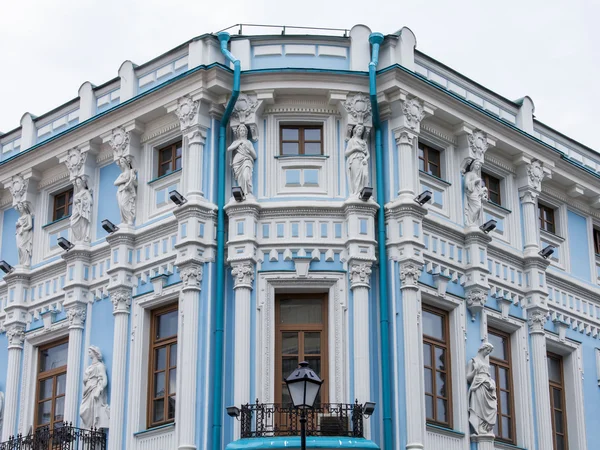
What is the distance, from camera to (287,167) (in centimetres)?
2878

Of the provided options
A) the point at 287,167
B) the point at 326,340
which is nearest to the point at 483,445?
the point at 326,340

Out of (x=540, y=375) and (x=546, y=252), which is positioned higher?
(x=546, y=252)

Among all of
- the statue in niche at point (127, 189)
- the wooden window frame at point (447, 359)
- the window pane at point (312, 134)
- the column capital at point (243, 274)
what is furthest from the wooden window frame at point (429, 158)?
the statue in niche at point (127, 189)

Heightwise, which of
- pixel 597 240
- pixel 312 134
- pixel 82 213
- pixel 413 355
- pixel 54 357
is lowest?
pixel 413 355

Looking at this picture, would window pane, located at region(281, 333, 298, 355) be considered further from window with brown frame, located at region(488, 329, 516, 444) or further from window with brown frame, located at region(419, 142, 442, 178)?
window with brown frame, located at region(419, 142, 442, 178)

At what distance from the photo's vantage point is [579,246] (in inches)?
1342

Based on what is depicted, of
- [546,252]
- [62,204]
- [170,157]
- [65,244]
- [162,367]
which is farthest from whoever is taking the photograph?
[62,204]

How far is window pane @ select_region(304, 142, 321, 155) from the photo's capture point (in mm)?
29141

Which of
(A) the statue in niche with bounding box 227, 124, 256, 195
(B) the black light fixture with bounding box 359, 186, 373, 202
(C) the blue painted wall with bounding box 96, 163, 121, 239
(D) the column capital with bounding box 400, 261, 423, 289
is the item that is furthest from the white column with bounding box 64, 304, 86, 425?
(D) the column capital with bounding box 400, 261, 423, 289

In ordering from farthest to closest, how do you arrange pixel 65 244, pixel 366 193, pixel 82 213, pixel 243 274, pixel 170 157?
1. pixel 82 213
2. pixel 65 244
3. pixel 170 157
4. pixel 366 193
5. pixel 243 274

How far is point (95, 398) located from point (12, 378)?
3.68 meters

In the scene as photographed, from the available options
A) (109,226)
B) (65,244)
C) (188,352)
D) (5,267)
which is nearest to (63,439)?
(188,352)

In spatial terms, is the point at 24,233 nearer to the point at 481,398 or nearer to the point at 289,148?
the point at 289,148

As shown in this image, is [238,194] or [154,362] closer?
[238,194]
